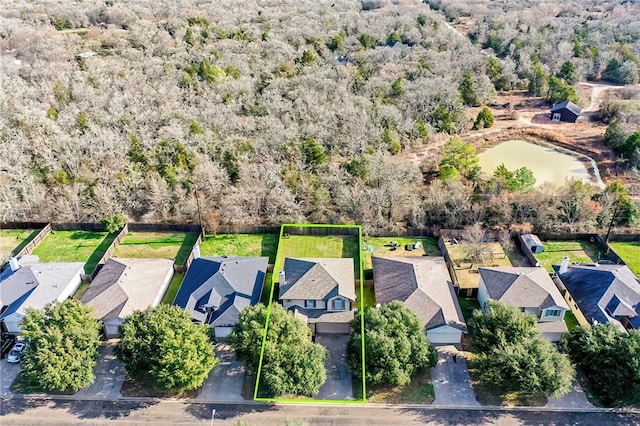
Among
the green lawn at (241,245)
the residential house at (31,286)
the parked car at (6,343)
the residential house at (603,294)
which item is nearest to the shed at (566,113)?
the residential house at (603,294)

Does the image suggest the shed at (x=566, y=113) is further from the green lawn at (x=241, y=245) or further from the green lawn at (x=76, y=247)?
the green lawn at (x=76, y=247)

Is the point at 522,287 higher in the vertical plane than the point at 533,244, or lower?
higher

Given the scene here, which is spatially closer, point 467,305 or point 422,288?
point 422,288

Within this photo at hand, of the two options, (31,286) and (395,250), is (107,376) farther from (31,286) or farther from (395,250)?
(395,250)

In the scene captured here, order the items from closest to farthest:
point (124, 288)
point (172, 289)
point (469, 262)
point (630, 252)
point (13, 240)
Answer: point (124, 288) < point (172, 289) < point (469, 262) < point (630, 252) < point (13, 240)

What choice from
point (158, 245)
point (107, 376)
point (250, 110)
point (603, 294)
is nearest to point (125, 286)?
point (107, 376)

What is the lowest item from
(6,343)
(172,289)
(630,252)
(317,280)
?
(630,252)
